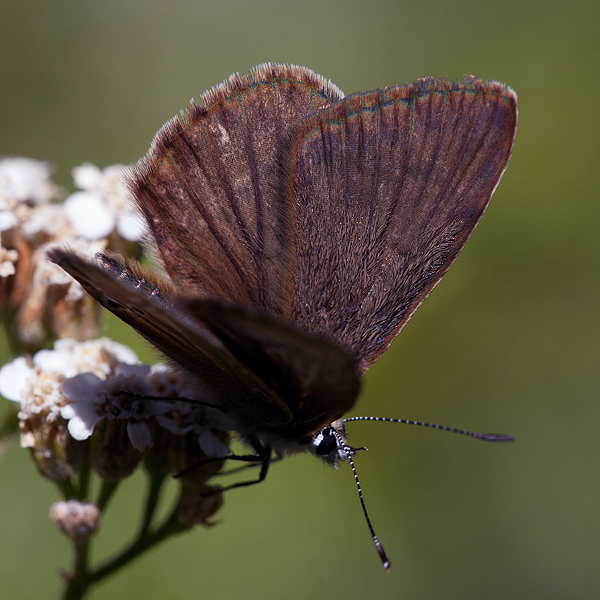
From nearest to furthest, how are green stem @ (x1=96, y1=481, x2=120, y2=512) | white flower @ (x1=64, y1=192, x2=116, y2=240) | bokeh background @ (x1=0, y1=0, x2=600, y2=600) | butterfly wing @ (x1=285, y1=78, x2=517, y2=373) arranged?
1. butterfly wing @ (x1=285, y1=78, x2=517, y2=373)
2. green stem @ (x1=96, y1=481, x2=120, y2=512)
3. white flower @ (x1=64, y1=192, x2=116, y2=240)
4. bokeh background @ (x1=0, y1=0, x2=600, y2=600)

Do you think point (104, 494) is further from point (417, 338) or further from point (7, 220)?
point (417, 338)

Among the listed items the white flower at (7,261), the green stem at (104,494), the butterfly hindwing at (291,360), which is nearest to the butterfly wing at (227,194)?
the butterfly hindwing at (291,360)

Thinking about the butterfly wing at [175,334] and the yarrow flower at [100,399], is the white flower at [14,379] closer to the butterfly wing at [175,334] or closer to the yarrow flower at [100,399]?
the yarrow flower at [100,399]

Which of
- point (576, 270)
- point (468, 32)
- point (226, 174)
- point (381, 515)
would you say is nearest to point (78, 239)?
point (226, 174)

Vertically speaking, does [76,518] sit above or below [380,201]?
Answer: below

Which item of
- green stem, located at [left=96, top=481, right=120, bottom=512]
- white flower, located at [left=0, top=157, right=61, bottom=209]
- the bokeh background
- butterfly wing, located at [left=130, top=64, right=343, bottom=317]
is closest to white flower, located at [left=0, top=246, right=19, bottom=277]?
white flower, located at [left=0, top=157, right=61, bottom=209]

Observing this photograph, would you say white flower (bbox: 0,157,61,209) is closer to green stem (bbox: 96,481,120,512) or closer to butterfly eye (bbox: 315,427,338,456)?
green stem (bbox: 96,481,120,512)

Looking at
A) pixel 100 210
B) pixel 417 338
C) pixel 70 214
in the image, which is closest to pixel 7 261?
pixel 70 214
